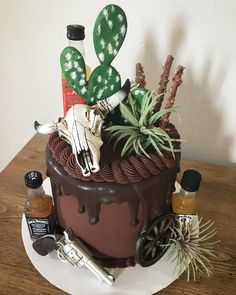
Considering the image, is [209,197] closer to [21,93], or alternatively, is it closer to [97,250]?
[97,250]

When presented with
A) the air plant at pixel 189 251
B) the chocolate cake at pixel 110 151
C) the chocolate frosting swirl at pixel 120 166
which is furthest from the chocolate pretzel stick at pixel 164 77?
the air plant at pixel 189 251

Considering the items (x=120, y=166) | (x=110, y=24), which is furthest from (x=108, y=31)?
(x=120, y=166)

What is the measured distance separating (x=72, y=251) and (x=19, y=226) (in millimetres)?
167

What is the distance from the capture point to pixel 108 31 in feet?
1.90

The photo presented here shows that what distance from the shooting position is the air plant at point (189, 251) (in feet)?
2.16

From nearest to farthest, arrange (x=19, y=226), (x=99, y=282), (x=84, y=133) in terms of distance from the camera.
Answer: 1. (x=84, y=133)
2. (x=99, y=282)
3. (x=19, y=226)

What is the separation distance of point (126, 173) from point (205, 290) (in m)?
0.27

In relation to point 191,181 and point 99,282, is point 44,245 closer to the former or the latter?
point 99,282

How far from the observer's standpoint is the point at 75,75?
584mm

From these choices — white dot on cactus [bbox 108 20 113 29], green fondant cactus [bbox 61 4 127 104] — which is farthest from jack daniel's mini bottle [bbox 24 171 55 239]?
white dot on cactus [bbox 108 20 113 29]

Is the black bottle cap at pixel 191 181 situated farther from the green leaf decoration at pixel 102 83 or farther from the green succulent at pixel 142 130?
the green leaf decoration at pixel 102 83

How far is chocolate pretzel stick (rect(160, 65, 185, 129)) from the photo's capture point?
589 millimetres

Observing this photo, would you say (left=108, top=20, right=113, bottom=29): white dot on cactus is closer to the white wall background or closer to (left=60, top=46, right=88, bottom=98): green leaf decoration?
(left=60, top=46, right=88, bottom=98): green leaf decoration

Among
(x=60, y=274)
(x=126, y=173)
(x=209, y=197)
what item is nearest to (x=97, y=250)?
(x=60, y=274)
